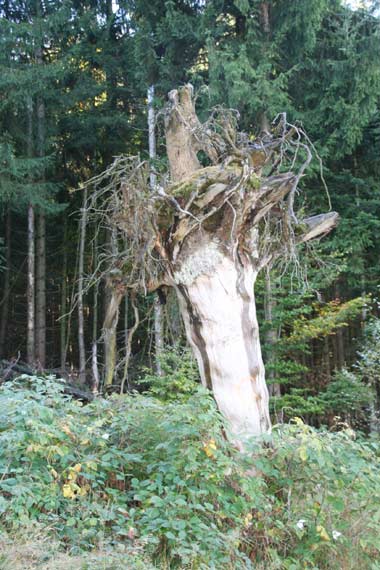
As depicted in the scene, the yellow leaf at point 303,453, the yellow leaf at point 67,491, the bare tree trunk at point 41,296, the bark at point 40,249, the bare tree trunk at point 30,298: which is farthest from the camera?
the bare tree trunk at point 41,296

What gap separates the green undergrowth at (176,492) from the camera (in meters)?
3.08

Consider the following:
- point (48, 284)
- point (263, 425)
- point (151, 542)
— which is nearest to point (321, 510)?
point (263, 425)

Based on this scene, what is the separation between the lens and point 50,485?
3.31 meters

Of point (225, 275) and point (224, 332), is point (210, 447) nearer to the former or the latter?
point (224, 332)

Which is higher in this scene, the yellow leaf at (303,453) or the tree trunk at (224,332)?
the tree trunk at (224,332)

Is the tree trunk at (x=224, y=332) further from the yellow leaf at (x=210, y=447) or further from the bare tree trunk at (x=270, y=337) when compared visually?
the bare tree trunk at (x=270, y=337)

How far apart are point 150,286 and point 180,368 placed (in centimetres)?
432

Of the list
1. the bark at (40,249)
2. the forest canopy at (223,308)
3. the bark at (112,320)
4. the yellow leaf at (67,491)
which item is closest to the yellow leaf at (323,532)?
the forest canopy at (223,308)

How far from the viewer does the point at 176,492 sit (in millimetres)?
3518

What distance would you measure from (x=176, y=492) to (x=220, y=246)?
2.21m

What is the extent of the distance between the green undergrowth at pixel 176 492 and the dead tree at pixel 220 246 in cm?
61

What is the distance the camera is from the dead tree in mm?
4637

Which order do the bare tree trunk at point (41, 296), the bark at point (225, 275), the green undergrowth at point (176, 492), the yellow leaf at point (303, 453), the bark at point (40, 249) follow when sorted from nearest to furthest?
the green undergrowth at point (176, 492)
the yellow leaf at point (303, 453)
the bark at point (225, 275)
the bark at point (40, 249)
the bare tree trunk at point (41, 296)

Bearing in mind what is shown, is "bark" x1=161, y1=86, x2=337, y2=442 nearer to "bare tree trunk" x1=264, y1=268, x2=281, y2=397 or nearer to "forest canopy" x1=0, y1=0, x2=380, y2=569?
"forest canopy" x1=0, y1=0, x2=380, y2=569
